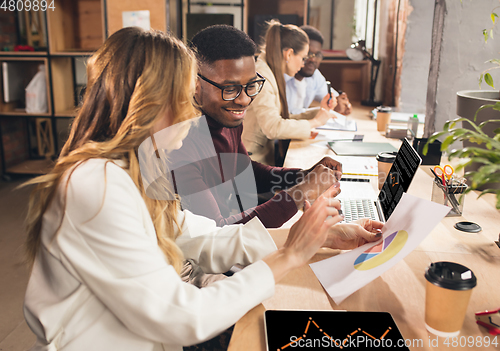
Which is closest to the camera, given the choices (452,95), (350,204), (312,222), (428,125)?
(312,222)

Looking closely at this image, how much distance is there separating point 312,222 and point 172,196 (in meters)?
0.34

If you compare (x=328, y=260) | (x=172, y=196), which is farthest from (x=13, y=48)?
(x=328, y=260)

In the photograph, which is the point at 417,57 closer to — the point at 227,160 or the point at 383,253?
the point at 227,160

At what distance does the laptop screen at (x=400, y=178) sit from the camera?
3.39ft

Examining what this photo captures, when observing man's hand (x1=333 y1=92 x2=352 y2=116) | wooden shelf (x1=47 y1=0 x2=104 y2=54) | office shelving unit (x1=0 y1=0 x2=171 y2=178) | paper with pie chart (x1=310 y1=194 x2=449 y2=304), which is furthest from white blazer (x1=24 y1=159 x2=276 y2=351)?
wooden shelf (x1=47 y1=0 x2=104 y2=54)

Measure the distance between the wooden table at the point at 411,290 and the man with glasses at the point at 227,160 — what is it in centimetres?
18

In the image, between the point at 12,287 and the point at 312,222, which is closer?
the point at 312,222

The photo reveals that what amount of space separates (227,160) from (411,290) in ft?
2.93

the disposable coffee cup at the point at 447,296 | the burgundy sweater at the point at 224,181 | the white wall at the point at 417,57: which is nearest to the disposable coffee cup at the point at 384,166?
the burgundy sweater at the point at 224,181

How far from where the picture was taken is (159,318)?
65cm

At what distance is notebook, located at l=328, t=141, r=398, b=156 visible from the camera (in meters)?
1.91

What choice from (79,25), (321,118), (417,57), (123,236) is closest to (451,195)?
(123,236)

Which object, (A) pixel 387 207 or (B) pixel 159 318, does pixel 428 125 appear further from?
(B) pixel 159 318

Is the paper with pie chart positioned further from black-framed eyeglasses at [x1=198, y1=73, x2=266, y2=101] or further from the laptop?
black-framed eyeglasses at [x1=198, y1=73, x2=266, y2=101]
